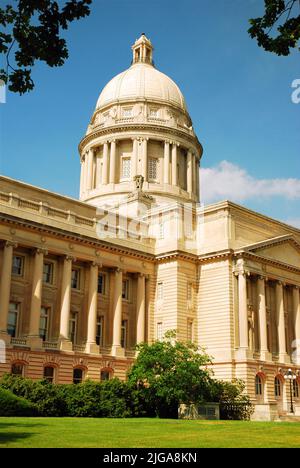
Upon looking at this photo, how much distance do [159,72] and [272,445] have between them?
238ft

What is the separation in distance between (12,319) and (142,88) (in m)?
45.5

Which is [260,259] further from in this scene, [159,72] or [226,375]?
[159,72]

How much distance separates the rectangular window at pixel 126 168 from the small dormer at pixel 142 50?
67.0 ft

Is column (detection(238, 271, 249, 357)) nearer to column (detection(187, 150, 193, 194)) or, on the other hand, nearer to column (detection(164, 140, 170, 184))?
column (detection(164, 140, 170, 184))

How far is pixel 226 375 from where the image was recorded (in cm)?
4797

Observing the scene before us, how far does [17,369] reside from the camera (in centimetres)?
4056

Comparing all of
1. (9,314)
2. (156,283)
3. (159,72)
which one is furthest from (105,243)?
(159,72)

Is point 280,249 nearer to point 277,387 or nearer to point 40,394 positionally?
point 277,387

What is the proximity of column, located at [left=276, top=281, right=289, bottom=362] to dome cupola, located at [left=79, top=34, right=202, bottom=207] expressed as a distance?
20.2 meters

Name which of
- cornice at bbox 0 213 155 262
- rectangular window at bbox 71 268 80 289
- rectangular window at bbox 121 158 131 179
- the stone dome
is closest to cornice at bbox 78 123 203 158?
rectangular window at bbox 121 158 131 179

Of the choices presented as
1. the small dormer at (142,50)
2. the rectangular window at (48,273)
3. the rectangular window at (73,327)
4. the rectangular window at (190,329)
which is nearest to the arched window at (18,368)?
the rectangular window at (73,327)

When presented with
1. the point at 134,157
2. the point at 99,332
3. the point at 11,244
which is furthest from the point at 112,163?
the point at 11,244

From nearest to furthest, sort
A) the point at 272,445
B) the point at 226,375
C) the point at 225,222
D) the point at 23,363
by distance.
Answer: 1. the point at 272,445
2. the point at 23,363
3. the point at 226,375
4. the point at 225,222

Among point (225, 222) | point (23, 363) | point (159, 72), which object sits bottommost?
point (23, 363)
